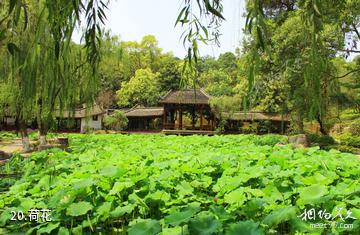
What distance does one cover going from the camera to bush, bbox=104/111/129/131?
102 ft

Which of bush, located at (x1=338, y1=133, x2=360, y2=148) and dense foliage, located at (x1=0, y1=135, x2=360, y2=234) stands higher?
dense foliage, located at (x1=0, y1=135, x2=360, y2=234)

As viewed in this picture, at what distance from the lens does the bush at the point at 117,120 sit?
31080mm

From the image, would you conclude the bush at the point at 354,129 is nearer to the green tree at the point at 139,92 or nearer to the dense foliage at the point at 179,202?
the dense foliage at the point at 179,202

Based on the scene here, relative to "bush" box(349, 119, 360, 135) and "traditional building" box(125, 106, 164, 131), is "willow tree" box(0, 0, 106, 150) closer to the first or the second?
"bush" box(349, 119, 360, 135)

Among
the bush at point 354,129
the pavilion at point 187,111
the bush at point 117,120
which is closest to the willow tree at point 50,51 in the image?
the bush at point 354,129

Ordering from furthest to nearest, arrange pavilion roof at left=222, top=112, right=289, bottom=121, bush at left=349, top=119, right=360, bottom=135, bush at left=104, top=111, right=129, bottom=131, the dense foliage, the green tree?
the green tree < bush at left=104, top=111, right=129, bottom=131 < pavilion roof at left=222, top=112, right=289, bottom=121 < bush at left=349, top=119, right=360, bottom=135 < the dense foliage

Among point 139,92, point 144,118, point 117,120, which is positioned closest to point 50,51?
point 117,120

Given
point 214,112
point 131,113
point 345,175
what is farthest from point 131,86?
point 345,175

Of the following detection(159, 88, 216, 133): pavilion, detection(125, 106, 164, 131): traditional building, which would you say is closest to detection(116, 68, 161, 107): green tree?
detection(125, 106, 164, 131): traditional building

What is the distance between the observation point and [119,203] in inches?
88.6

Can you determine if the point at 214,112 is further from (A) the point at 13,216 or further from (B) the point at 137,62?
(A) the point at 13,216

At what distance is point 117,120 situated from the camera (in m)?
31.5

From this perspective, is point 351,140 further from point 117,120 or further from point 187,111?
point 117,120

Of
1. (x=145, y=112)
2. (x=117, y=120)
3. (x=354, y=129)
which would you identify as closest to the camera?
(x=354, y=129)
